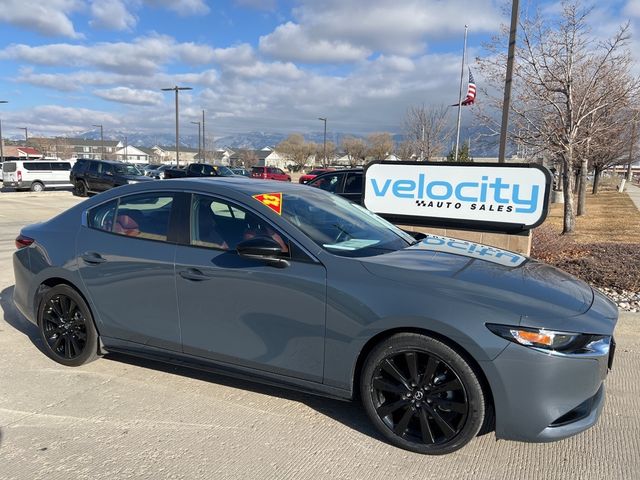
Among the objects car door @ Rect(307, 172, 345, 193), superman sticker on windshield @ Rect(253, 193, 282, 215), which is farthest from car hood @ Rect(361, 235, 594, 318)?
car door @ Rect(307, 172, 345, 193)

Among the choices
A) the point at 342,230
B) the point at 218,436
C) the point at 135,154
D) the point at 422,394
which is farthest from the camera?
the point at 135,154

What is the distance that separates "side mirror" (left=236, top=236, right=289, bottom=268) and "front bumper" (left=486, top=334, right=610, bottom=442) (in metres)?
1.38

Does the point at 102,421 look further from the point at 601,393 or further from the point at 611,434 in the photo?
the point at 611,434

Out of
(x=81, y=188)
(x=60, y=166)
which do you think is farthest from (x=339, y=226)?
(x=60, y=166)

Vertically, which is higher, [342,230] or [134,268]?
[342,230]

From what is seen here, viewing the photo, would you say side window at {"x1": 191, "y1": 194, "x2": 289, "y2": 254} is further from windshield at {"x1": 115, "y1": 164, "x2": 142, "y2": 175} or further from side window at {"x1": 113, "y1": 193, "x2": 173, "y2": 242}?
windshield at {"x1": 115, "y1": 164, "x2": 142, "y2": 175}

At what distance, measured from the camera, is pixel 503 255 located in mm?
3662

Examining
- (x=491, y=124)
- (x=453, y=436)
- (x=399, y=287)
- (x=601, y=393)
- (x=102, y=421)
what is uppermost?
(x=491, y=124)

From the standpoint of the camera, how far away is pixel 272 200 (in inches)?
136

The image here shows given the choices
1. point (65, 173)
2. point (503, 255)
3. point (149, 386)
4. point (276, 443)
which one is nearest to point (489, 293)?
point (503, 255)

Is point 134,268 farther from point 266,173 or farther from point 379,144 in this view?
point 379,144

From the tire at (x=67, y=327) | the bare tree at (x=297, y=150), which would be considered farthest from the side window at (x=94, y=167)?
the bare tree at (x=297, y=150)

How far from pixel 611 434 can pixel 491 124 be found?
11.6 meters

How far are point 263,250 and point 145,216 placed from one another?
127cm
